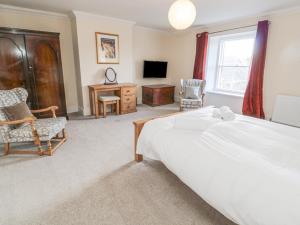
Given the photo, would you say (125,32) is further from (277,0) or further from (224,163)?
(224,163)

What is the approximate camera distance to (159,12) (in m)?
3.66

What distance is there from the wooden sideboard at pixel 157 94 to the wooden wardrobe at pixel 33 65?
2479 mm

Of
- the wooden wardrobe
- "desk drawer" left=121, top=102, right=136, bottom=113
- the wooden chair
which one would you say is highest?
the wooden wardrobe

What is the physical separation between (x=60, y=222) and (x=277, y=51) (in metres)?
4.50

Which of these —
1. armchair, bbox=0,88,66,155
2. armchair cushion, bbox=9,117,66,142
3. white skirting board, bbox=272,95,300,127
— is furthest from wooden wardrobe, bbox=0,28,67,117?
white skirting board, bbox=272,95,300,127

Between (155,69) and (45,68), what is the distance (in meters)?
3.15

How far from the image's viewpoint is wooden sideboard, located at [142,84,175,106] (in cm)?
520

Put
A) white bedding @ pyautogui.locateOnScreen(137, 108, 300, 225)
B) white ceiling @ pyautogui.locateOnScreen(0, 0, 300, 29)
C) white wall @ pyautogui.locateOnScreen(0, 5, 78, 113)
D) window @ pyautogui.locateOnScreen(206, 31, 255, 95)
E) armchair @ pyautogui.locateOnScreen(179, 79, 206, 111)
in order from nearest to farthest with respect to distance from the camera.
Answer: white bedding @ pyautogui.locateOnScreen(137, 108, 300, 225) → white ceiling @ pyautogui.locateOnScreen(0, 0, 300, 29) → white wall @ pyautogui.locateOnScreen(0, 5, 78, 113) → window @ pyautogui.locateOnScreen(206, 31, 255, 95) → armchair @ pyautogui.locateOnScreen(179, 79, 206, 111)

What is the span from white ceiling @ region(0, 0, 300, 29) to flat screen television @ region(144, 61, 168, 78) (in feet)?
5.30

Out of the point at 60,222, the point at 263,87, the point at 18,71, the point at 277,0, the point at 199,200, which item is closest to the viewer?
the point at 60,222

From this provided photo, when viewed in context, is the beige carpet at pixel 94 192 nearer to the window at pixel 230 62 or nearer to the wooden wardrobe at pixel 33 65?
Answer: the wooden wardrobe at pixel 33 65

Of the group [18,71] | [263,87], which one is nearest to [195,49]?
[263,87]

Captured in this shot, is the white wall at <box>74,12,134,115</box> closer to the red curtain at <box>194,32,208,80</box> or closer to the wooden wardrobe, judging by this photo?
the wooden wardrobe

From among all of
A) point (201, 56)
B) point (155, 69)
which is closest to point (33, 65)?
point (155, 69)
